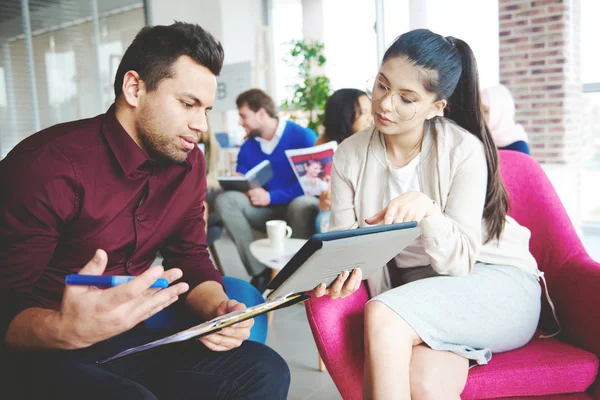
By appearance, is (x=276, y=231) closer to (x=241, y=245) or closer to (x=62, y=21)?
(x=241, y=245)

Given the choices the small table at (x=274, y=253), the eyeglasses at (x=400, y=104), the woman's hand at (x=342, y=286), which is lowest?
the small table at (x=274, y=253)

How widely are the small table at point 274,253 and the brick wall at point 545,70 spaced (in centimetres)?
281

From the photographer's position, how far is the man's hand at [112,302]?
33.4 inches

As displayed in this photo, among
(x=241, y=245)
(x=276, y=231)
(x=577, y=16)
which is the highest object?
(x=577, y=16)

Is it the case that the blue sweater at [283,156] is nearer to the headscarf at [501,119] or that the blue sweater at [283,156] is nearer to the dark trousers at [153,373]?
the headscarf at [501,119]

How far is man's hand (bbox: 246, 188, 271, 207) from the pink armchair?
2175 millimetres

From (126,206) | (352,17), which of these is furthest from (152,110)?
(352,17)

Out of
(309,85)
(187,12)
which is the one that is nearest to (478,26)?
(309,85)

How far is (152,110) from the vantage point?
1.37 meters

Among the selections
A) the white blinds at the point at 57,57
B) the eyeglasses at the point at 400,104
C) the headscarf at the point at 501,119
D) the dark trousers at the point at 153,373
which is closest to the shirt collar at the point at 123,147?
the dark trousers at the point at 153,373

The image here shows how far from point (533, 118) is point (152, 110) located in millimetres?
4110

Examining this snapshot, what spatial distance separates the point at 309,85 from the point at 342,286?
3.90 metres

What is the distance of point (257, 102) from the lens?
3.87m

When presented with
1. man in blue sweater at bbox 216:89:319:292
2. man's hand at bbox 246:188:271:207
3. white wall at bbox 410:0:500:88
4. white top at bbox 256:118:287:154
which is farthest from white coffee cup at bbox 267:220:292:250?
white wall at bbox 410:0:500:88
